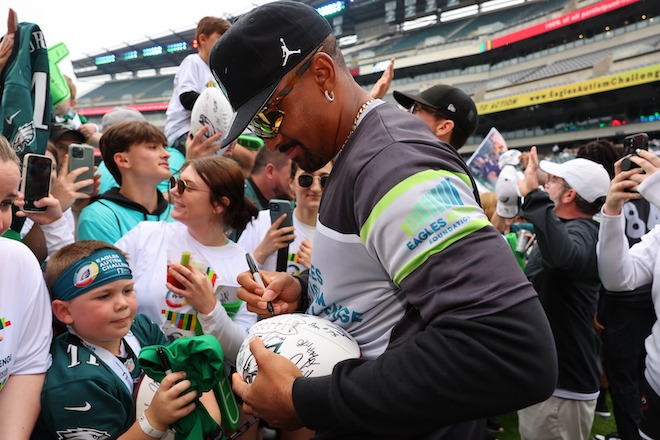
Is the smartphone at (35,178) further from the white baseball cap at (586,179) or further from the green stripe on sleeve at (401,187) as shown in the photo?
the white baseball cap at (586,179)

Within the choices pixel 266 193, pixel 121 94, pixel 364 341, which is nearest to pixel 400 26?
pixel 121 94

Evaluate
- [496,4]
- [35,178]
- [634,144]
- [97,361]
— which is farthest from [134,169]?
[496,4]

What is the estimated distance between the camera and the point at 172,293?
8.96 ft

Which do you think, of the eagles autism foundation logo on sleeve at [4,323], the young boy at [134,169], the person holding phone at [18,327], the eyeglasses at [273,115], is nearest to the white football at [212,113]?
the young boy at [134,169]

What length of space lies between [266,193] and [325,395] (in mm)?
3474

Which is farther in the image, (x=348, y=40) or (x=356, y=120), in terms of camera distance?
(x=348, y=40)

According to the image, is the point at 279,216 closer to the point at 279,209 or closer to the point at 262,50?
the point at 279,209

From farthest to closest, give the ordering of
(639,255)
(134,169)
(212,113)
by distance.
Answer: (212,113), (134,169), (639,255)

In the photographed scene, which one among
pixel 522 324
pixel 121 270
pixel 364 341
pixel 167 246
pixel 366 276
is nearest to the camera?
pixel 522 324

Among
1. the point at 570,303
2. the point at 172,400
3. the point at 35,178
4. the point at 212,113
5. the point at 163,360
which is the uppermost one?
the point at 35,178

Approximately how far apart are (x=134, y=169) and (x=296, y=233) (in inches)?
45.3

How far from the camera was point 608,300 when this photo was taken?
4012 millimetres

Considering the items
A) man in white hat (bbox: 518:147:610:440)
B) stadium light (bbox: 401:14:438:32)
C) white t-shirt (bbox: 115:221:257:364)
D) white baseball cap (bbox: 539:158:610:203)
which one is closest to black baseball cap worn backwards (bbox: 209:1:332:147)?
white t-shirt (bbox: 115:221:257:364)

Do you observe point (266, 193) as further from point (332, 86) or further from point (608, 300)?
point (332, 86)
